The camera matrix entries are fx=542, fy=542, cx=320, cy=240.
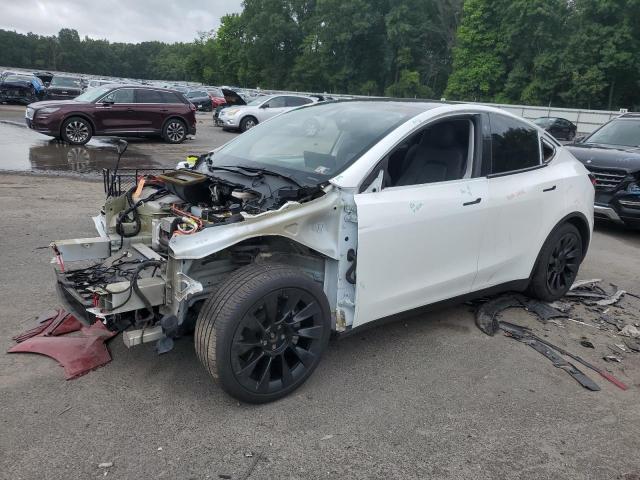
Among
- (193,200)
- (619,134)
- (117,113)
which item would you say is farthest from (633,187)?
(117,113)

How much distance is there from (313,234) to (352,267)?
0.32 m

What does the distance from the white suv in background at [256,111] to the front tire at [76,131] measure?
7.91 meters

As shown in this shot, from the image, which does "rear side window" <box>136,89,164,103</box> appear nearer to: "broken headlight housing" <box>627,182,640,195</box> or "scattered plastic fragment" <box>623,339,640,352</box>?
"broken headlight housing" <box>627,182,640,195</box>

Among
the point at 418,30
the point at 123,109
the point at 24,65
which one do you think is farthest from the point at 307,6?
the point at 123,109

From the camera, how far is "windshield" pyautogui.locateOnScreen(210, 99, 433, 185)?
11.9 ft

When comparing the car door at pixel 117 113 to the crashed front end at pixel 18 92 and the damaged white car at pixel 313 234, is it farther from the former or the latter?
the crashed front end at pixel 18 92

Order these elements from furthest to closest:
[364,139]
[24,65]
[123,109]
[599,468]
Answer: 1. [24,65]
2. [123,109]
3. [364,139]
4. [599,468]

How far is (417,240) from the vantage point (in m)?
3.57

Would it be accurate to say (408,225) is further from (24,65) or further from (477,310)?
(24,65)

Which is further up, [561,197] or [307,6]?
[307,6]

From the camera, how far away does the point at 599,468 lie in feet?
9.32

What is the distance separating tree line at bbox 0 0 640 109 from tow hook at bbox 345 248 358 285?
51.1m

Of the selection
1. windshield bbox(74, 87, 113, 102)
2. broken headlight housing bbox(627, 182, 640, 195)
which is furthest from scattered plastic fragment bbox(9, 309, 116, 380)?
windshield bbox(74, 87, 113, 102)

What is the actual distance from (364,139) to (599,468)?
7.80 feet
